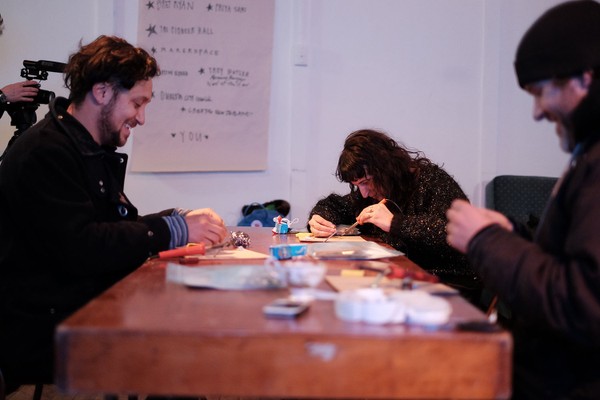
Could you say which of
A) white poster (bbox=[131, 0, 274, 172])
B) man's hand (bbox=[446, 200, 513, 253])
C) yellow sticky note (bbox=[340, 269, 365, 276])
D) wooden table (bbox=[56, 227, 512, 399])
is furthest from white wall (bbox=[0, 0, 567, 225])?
wooden table (bbox=[56, 227, 512, 399])

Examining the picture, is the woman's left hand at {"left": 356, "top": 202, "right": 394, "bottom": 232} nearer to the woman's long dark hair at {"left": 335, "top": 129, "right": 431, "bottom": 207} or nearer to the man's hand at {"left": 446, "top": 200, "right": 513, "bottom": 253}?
the woman's long dark hair at {"left": 335, "top": 129, "right": 431, "bottom": 207}

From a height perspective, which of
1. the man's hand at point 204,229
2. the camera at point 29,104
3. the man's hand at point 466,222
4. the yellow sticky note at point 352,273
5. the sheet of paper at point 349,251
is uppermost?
the camera at point 29,104

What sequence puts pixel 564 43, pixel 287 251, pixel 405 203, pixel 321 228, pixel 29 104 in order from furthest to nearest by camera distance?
1. pixel 29 104
2. pixel 405 203
3. pixel 321 228
4. pixel 287 251
5. pixel 564 43

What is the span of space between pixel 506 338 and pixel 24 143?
1.22 metres

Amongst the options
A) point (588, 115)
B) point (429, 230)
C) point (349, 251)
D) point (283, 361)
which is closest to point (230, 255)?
point (349, 251)

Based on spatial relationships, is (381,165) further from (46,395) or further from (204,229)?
(46,395)

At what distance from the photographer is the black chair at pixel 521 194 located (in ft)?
11.3

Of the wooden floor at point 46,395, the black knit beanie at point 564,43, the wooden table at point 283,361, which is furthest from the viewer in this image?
the wooden floor at point 46,395

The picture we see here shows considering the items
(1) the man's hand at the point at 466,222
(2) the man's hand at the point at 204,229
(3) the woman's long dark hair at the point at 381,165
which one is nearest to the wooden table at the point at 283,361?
(1) the man's hand at the point at 466,222

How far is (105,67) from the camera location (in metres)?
1.79

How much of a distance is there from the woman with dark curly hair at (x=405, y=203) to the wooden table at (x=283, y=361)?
118 centimetres

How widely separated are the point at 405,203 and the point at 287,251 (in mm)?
812

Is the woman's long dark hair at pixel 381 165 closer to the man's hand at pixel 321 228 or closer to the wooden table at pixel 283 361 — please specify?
the man's hand at pixel 321 228

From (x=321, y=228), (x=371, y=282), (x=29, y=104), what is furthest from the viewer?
(x=29, y=104)
